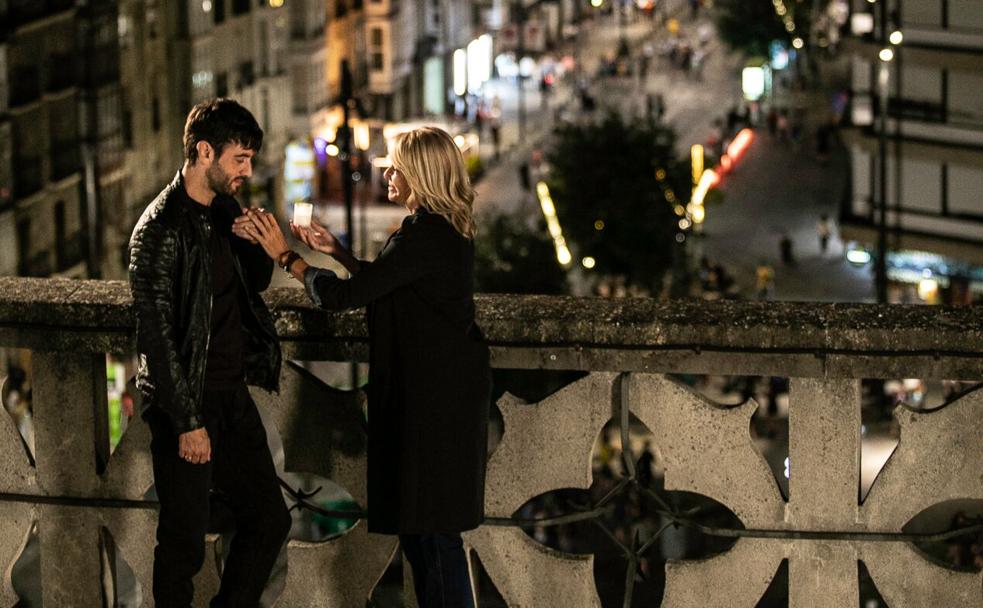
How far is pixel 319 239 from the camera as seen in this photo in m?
9.70

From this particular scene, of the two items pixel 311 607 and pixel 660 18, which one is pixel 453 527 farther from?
pixel 660 18

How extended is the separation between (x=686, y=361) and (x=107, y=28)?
62.2 metres

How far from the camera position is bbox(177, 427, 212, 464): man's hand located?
9.19 meters

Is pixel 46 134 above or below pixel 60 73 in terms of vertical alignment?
below

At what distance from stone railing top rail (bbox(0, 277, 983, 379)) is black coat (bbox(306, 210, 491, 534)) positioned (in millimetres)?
311

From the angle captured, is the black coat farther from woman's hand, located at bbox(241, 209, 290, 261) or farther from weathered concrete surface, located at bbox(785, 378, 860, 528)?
weathered concrete surface, located at bbox(785, 378, 860, 528)

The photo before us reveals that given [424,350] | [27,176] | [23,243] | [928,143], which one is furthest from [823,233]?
[424,350]

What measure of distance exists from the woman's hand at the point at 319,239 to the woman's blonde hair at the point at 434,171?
0.46 metres

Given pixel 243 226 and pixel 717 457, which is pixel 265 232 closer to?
pixel 243 226

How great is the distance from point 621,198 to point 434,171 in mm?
61198

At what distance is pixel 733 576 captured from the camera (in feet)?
31.6

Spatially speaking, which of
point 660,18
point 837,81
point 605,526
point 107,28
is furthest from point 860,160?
point 660,18

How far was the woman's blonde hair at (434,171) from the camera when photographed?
30.5ft

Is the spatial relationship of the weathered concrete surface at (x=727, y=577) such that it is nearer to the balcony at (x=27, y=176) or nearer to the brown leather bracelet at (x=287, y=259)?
the brown leather bracelet at (x=287, y=259)
